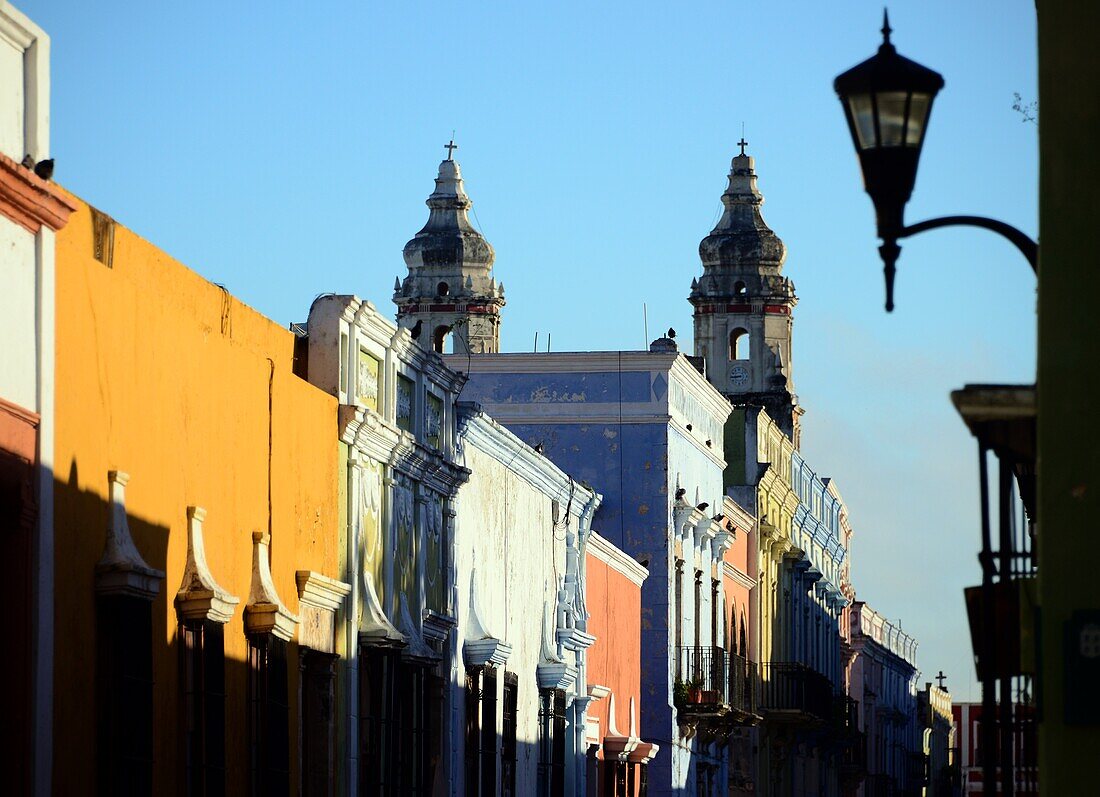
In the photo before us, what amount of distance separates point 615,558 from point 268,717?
13.7 m

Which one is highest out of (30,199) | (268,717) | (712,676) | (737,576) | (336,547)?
(30,199)

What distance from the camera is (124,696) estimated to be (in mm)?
12781

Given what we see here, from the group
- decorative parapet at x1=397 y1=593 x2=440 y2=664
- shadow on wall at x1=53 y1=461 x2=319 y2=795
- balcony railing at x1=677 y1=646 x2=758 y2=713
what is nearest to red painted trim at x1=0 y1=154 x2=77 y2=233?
shadow on wall at x1=53 y1=461 x2=319 y2=795

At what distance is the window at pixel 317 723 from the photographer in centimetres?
1703

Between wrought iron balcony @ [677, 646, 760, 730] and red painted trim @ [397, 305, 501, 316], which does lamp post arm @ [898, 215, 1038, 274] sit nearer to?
wrought iron balcony @ [677, 646, 760, 730]

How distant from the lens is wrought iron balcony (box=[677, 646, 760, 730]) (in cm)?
3394

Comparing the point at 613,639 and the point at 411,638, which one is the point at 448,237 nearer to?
the point at 613,639

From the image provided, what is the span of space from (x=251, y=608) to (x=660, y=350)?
17326mm

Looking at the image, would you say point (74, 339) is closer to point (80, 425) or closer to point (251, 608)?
point (80, 425)

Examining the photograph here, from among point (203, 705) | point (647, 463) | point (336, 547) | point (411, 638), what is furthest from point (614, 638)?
point (203, 705)

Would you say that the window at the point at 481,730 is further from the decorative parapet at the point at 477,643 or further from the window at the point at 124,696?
the window at the point at 124,696

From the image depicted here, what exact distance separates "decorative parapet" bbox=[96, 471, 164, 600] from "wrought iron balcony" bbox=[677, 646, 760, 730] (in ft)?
70.1

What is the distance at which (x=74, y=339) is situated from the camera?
12.3 m

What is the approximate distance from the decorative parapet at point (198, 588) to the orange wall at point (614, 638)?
13.3 meters
